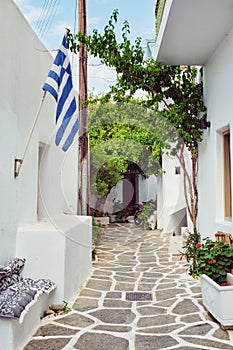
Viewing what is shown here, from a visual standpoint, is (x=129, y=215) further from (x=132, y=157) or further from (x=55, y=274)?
(x=55, y=274)

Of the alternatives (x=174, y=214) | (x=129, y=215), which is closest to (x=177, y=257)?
(x=174, y=214)

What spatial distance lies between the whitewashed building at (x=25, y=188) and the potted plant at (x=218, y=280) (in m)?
2.10

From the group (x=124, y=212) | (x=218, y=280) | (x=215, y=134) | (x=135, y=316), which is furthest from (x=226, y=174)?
(x=124, y=212)

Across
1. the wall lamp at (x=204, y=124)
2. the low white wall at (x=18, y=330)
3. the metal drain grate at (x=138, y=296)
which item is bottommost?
the metal drain grate at (x=138, y=296)

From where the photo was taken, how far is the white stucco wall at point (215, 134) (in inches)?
210

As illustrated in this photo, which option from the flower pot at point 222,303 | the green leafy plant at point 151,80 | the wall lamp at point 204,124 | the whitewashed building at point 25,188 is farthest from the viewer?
the green leafy plant at point 151,80

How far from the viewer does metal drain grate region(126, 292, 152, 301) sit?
569 centimetres

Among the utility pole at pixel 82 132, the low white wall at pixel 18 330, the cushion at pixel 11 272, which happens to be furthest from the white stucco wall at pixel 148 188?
the low white wall at pixel 18 330

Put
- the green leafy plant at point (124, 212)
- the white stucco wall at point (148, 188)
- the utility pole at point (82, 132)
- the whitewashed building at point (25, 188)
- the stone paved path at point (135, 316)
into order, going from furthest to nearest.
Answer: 1. the green leafy plant at point (124, 212)
2. the white stucco wall at point (148, 188)
3. the utility pole at point (82, 132)
4. the whitewashed building at point (25, 188)
5. the stone paved path at point (135, 316)

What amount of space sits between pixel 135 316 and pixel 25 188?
269 cm

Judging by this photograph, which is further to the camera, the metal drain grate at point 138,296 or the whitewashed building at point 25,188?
the metal drain grate at point 138,296

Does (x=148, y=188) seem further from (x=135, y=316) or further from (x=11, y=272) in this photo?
(x=11, y=272)

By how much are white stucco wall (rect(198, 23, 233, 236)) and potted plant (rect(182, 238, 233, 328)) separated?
55 centimetres

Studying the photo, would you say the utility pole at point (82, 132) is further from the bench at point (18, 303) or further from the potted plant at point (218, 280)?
the potted plant at point (218, 280)
